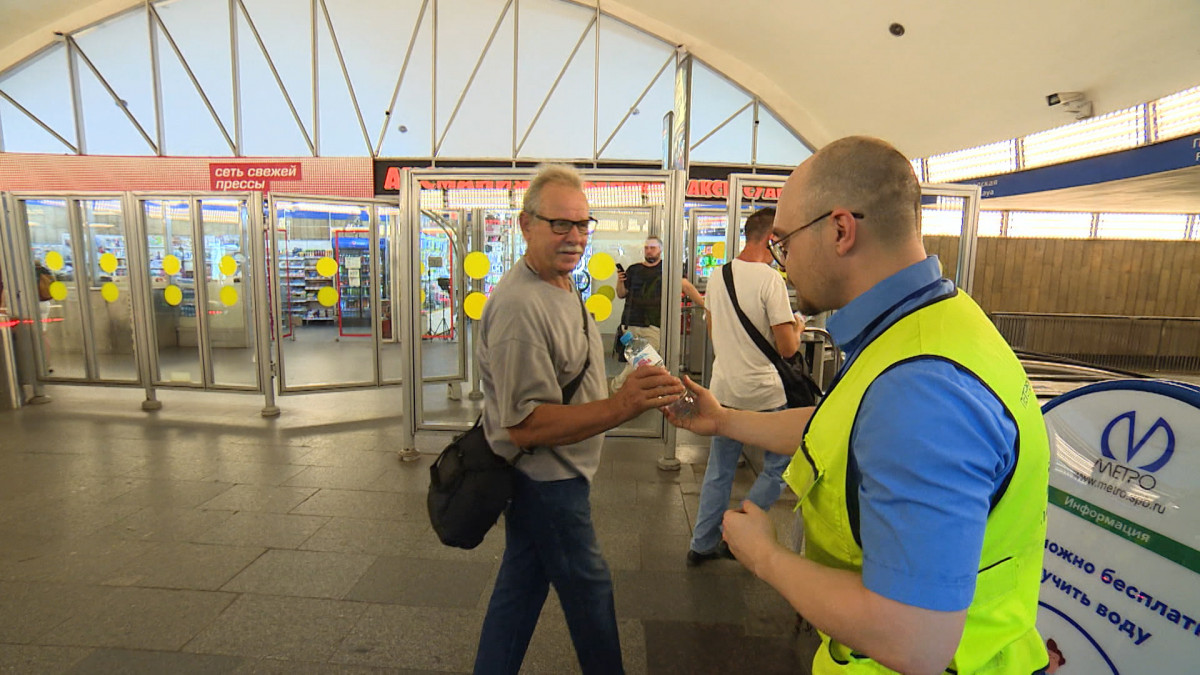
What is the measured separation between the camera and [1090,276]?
38.4 ft

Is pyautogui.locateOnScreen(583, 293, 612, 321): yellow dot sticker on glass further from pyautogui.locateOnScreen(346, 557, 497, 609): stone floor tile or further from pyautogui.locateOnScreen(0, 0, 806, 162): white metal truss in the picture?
pyautogui.locateOnScreen(0, 0, 806, 162): white metal truss

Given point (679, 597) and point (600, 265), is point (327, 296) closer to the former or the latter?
point (600, 265)

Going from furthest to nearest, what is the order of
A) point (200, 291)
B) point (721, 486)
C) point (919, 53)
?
point (919, 53) < point (200, 291) < point (721, 486)

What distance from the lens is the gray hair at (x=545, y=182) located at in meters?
1.91

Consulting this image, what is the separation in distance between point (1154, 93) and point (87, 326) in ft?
44.9

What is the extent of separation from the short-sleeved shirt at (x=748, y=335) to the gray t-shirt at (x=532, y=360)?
59.9 inches

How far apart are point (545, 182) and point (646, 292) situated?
3685 mm

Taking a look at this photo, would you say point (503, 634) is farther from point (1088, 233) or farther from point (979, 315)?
point (1088, 233)

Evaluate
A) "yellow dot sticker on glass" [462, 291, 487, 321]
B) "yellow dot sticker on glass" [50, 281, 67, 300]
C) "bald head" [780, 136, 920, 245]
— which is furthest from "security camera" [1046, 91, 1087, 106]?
"yellow dot sticker on glass" [50, 281, 67, 300]

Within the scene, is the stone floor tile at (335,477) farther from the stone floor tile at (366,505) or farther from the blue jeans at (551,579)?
the blue jeans at (551,579)

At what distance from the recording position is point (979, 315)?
3.20 feet

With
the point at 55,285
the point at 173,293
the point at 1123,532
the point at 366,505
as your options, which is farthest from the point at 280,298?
the point at 1123,532

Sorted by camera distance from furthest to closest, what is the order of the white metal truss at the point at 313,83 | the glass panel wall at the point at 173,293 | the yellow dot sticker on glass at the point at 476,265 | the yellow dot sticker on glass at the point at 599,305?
1. the white metal truss at the point at 313,83
2. the glass panel wall at the point at 173,293
3. the yellow dot sticker on glass at the point at 599,305
4. the yellow dot sticker on glass at the point at 476,265

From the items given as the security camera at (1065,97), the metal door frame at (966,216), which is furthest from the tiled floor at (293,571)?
the security camera at (1065,97)
